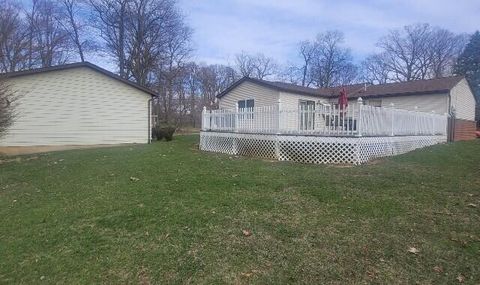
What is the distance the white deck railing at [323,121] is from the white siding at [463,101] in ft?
25.1

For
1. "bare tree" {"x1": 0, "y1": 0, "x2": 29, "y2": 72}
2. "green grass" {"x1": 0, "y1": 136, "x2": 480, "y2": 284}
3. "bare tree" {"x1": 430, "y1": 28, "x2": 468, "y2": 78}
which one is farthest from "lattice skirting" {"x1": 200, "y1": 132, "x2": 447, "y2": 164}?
"bare tree" {"x1": 430, "y1": 28, "x2": 468, "y2": 78}

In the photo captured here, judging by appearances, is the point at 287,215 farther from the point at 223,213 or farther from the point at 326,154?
the point at 326,154

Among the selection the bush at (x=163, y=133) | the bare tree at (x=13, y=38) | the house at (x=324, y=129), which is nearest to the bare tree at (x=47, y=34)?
the bare tree at (x=13, y=38)

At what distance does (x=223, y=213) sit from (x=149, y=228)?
1044 millimetres

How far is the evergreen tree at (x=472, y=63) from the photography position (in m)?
38.0

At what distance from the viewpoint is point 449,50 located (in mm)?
44656

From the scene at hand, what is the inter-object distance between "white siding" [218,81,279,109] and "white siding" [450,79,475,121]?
958cm

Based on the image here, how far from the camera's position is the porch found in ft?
31.3

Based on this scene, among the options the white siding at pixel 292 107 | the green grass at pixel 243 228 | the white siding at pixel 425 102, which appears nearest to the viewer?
the green grass at pixel 243 228

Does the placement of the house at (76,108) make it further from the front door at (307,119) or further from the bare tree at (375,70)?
the bare tree at (375,70)

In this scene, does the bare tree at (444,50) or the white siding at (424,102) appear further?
the bare tree at (444,50)

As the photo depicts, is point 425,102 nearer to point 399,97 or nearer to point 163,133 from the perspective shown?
point 399,97

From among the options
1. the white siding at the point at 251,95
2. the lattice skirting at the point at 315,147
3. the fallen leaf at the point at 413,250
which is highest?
the white siding at the point at 251,95

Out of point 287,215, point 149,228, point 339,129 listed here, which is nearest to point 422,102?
point 339,129
